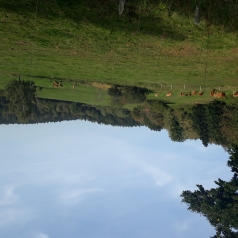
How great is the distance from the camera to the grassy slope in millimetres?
20969

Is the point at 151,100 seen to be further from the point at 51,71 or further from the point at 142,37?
the point at 142,37

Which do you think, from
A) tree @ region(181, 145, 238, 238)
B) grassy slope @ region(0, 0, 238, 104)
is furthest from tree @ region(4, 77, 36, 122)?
tree @ region(181, 145, 238, 238)

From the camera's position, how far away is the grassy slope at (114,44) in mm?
20969

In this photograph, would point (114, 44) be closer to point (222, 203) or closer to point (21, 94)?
point (21, 94)

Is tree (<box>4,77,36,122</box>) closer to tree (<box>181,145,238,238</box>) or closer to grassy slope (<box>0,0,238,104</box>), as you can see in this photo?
grassy slope (<box>0,0,238,104</box>)

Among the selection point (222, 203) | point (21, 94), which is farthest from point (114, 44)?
point (222, 203)

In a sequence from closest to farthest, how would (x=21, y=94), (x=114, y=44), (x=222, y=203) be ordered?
(x=114, y=44) → (x=21, y=94) → (x=222, y=203)

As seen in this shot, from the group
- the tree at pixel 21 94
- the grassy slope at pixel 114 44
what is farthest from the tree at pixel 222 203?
the tree at pixel 21 94

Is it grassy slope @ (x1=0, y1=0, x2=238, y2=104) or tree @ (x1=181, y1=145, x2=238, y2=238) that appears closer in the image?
grassy slope @ (x1=0, y1=0, x2=238, y2=104)

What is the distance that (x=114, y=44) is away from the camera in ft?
78.0

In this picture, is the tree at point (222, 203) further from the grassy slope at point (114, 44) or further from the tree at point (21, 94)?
the tree at point (21, 94)

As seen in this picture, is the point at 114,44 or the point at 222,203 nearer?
the point at 114,44

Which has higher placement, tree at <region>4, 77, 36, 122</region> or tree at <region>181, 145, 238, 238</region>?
tree at <region>4, 77, 36, 122</region>

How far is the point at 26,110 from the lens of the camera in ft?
126
